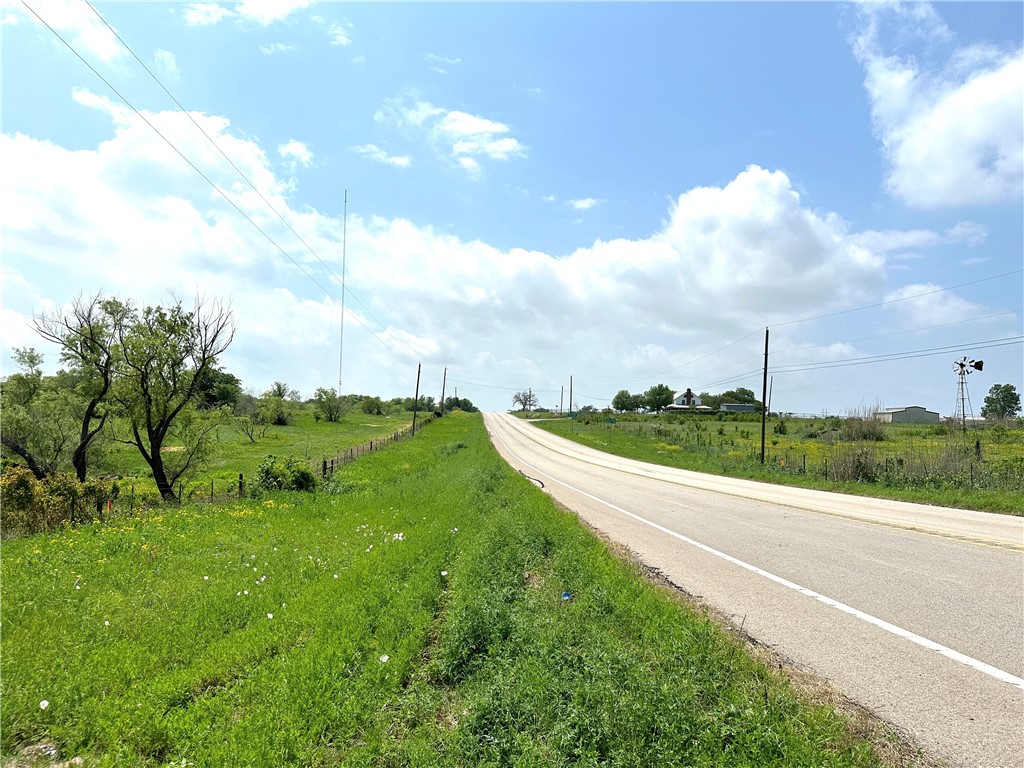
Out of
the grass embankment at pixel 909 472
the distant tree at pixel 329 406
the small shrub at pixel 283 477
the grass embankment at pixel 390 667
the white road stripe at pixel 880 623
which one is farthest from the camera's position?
the distant tree at pixel 329 406

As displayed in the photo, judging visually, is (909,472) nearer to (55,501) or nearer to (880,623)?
(880,623)

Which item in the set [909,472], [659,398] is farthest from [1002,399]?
[909,472]

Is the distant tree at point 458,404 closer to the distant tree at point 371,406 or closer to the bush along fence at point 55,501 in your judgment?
the distant tree at point 371,406

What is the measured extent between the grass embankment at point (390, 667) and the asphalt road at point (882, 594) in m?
0.78

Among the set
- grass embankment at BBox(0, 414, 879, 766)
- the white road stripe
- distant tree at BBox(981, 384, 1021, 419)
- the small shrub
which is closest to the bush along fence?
the small shrub

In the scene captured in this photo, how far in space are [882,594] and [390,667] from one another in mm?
6126

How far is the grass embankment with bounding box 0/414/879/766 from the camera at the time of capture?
139 inches

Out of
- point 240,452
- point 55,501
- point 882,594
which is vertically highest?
point 882,594

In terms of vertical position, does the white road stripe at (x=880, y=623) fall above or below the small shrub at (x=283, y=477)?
above

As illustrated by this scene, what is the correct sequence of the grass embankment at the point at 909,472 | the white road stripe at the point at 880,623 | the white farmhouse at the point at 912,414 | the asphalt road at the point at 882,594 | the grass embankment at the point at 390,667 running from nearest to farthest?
1. the grass embankment at the point at 390,667
2. the asphalt road at the point at 882,594
3. the white road stripe at the point at 880,623
4. the grass embankment at the point at 909,472
5. the white farmhouse at the point at 912,414

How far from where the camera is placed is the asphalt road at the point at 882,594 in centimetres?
389

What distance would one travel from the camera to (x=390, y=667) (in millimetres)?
4867

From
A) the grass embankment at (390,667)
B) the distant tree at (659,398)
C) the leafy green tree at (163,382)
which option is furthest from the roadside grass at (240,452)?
the distant tree at (659,398)

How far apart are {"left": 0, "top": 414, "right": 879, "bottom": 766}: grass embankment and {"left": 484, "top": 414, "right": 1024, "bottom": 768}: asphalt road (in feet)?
2.54
